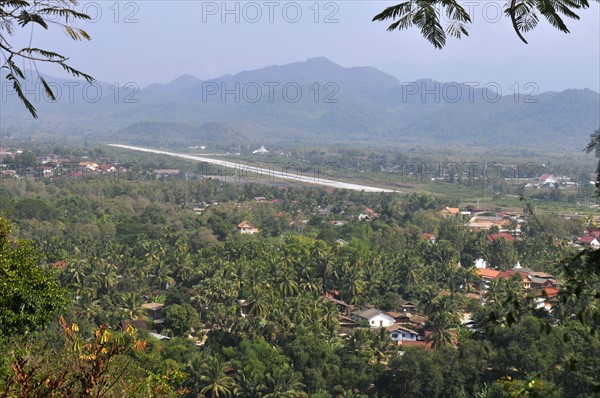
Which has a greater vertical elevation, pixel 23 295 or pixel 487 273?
pixel 23 295

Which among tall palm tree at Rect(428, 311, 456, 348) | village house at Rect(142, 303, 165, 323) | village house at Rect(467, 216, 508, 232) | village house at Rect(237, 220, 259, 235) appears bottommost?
village house at Rect(467, 216, 508, 232)

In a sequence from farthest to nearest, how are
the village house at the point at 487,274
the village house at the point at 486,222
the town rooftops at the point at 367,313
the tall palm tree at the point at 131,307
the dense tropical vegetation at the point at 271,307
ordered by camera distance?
the village house at the point at 486,222 < the village house at the point at 487,274 < the town rooftops at the point at 367,313 < the tall palm tree at the point at 131,307 < the dense tropical vegetation at the point at 271,307

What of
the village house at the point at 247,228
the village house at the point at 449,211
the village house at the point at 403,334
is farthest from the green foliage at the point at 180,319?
the village house at the point at 449,211

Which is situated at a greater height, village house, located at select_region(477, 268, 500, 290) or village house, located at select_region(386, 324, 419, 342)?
village house, located at select_region(386, 324, 419, 342)

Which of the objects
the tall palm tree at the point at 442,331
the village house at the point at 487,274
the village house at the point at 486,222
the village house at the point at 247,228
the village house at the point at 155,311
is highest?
the tall palm tree at the point at 442,331

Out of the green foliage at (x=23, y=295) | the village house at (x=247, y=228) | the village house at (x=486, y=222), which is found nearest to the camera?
the green foliage at (x=23, y=295)

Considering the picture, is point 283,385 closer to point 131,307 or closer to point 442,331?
point 442,331

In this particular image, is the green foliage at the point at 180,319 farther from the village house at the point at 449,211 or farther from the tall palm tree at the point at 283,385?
the village house at the point at 449,211

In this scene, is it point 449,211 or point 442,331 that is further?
point 449,211

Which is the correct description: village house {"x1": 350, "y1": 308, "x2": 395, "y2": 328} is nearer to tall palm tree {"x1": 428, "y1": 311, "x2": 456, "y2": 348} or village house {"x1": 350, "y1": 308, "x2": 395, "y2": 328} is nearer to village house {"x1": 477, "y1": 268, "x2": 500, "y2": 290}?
tall palm tree {"x1": 428, "y1": 311, "x2": 456, "y2": 348}

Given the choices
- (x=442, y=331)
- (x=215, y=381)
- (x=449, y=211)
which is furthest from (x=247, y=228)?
(x=215, y=381)

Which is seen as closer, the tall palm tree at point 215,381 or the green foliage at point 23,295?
the green foliage at point 23,295

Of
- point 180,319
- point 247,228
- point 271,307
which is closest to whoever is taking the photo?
point 180,319

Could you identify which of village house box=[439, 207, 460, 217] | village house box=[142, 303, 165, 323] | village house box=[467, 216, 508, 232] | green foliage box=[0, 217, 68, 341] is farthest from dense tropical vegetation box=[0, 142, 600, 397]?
village house box=[439, 207, 460, 217]
